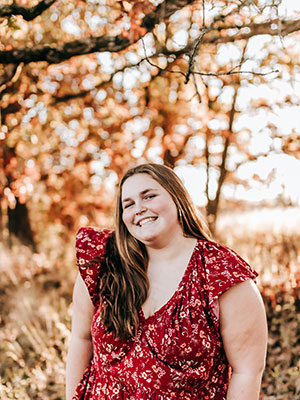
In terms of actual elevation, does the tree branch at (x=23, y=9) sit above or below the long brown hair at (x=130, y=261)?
above

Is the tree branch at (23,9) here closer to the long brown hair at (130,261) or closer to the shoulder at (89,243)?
the long brown hair at (130,261)

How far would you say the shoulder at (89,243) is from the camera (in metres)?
2.04

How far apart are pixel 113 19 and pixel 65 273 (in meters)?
3.46

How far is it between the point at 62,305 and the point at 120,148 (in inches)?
69.2

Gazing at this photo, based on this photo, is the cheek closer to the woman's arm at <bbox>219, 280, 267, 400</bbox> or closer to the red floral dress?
the red floral dress

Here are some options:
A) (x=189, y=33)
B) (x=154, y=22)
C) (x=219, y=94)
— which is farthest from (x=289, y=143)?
(x=154, y=22)

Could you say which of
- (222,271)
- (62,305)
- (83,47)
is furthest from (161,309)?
(62,305)

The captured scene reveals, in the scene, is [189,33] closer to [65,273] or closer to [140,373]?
[140,373]

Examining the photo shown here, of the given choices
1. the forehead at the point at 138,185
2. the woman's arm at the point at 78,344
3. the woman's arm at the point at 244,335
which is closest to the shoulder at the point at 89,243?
the woman's arm at the point at 78,344

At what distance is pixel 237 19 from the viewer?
2.97m

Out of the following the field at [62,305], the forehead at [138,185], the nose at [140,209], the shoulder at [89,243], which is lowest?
the field at [62,305]

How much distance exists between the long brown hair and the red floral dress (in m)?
0.06

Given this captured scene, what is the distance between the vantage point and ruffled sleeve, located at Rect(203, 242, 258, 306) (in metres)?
1.76

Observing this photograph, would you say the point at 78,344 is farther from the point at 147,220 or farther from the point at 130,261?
the point at 147,220
